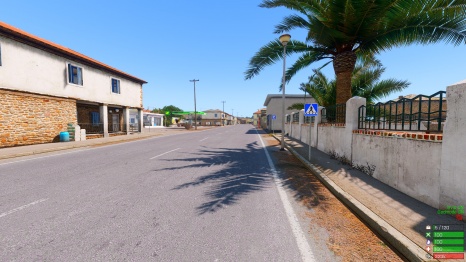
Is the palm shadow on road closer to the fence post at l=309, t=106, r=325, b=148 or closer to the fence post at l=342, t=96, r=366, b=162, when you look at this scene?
the fence post at l=342, t=96, r=366, b=162

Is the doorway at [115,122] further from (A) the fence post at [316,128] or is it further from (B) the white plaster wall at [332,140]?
(B) the white plaster wall at [332,140]

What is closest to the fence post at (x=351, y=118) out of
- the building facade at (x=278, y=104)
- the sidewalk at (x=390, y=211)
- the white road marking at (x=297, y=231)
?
the sidewalk at (x=390, y=211)

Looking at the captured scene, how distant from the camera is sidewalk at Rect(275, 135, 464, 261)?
8.34 ft

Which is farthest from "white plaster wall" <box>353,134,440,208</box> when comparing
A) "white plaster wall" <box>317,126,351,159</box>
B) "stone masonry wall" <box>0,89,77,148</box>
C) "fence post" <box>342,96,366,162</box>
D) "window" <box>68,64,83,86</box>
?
"window" <box>68,64,83,86</box>

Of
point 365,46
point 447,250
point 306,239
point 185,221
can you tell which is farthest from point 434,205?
point 365,46

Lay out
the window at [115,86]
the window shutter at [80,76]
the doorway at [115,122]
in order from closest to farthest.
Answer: the window shutter at [80,76] → the window at [115,86] → the doorway at [115,122]

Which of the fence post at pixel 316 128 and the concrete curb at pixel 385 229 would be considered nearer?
the concrete curb at pixel 385 229

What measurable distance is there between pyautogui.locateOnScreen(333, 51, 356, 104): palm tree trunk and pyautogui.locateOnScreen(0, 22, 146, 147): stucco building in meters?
16.6

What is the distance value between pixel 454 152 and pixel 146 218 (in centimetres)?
486

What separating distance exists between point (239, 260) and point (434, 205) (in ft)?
11.6

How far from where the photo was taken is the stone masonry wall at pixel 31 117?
37.4 feet

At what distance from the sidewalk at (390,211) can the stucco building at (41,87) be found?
16.4 meters

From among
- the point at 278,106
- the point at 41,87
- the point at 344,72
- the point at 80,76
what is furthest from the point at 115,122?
the point at 344,72

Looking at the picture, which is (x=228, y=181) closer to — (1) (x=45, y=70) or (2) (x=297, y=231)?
(2) (x=297, y=231)
